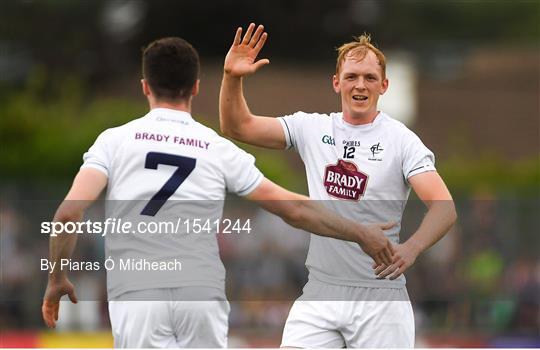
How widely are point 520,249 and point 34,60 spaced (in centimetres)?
2624

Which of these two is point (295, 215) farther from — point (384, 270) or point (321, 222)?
point (384, 270)

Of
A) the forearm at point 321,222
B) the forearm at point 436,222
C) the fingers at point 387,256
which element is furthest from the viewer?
the forearm at point 436,222

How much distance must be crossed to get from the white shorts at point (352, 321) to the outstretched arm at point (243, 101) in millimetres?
1084

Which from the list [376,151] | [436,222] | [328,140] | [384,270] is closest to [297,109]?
[328,140]

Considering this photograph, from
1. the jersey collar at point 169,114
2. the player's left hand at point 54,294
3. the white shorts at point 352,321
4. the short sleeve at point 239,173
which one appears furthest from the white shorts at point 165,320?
the jersey collar at point 169,114

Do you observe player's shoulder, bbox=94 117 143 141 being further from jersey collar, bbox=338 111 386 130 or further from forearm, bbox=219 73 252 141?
jersey collar, bbox=338 111 386 130

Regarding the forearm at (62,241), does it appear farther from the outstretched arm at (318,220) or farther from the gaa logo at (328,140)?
the gaa logo at (328,140)

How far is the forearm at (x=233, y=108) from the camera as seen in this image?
8195 mm

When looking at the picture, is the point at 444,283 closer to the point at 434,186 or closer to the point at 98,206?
the point at 98,206

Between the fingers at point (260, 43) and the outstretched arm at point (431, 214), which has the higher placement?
the fingers at point (260, 43)

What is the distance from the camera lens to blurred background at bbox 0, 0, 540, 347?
1870 centimetres

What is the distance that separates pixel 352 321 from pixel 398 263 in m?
0.50

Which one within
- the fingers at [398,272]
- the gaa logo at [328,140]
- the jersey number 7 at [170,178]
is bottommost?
the fingers at [398,272]

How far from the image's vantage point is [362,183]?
26.3ft
